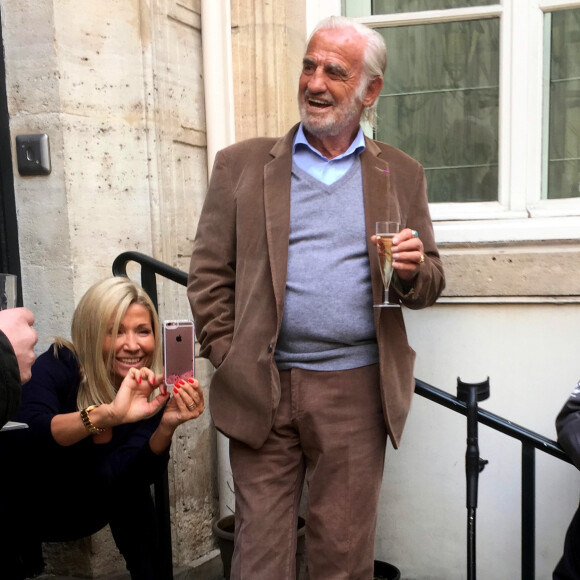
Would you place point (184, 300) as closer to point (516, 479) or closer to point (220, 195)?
point (220, 195)

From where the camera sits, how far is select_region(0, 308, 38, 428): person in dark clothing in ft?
4.96

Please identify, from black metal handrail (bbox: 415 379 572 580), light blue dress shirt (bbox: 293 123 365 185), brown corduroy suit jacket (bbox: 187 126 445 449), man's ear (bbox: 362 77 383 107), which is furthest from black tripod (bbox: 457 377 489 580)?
man's ear (bbox: 362 77 383 107)

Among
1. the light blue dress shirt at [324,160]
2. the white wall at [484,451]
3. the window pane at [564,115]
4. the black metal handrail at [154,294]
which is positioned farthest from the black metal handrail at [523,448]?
the window pane at [564,115]

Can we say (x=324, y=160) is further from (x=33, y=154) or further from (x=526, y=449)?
(x=33, y=154)

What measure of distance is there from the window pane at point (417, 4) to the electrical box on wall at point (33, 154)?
62.4 inches

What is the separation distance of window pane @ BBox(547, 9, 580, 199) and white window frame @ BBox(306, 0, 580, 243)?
5cm

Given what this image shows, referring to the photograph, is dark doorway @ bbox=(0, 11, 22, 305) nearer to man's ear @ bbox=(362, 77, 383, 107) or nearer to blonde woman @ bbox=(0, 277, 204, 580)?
blonde woman @ bbox=(0, 277, 204, 580)

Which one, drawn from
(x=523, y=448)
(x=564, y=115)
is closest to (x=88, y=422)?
(x=523, y=448)

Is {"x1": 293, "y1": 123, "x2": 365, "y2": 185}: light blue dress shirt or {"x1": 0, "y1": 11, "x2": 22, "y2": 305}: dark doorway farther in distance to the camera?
{"x1": 0, "y1": 11, "x2": 22, "y2": 305}: dark doorway

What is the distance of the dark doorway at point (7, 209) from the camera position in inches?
121

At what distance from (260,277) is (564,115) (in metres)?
1.78

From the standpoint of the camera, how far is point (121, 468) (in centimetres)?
248

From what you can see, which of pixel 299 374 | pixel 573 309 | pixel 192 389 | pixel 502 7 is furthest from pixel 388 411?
pixel 502 7

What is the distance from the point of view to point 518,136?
133 inches
